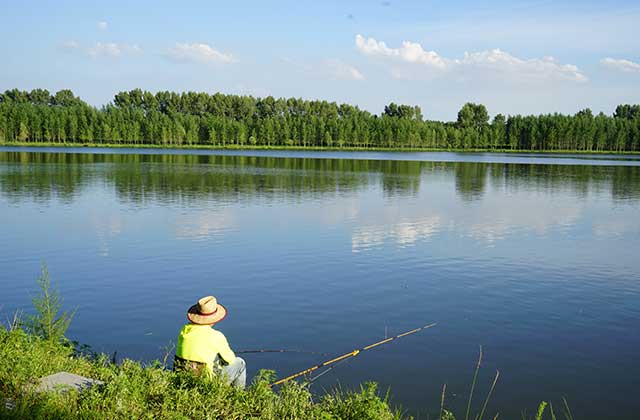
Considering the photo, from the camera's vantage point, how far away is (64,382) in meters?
6.18

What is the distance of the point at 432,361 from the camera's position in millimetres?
9945

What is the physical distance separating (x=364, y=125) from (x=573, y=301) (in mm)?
141870

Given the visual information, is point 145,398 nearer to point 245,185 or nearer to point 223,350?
point 223,350

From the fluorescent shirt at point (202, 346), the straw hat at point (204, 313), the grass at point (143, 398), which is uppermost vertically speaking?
the straw hat at point (204, 313)

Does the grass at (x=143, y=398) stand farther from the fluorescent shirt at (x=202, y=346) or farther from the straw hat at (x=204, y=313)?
the straw hat at (x=204, y=313)

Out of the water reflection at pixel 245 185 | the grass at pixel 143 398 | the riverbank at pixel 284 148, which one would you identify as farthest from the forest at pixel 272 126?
the grass at pixel 143 398

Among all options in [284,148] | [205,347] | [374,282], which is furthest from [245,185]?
[284,148]

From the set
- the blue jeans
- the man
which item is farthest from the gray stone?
the blue jeans

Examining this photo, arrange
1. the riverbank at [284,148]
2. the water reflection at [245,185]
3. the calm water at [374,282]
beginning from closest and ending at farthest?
1. the calm water at [374,282]
2. the water reflection at [245,185]
3. the riverbank at [284,148]

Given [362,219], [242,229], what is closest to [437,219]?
[362,219]

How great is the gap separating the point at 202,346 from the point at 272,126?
473 feet

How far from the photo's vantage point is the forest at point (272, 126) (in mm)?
131125

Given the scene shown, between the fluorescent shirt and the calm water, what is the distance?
2.67m

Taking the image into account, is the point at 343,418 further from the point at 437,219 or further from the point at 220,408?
the point at 437,219
